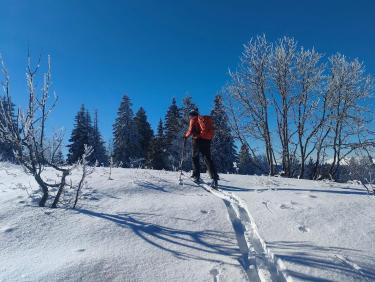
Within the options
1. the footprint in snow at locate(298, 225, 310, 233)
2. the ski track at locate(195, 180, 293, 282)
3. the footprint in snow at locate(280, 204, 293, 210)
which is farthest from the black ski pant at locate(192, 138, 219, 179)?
the footprint in snow at locate(298, 225, 310, 233)

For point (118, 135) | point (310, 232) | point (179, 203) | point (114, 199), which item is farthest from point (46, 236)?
point (118, 135)

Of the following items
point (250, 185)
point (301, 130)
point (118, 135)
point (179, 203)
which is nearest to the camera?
point (179, 203)

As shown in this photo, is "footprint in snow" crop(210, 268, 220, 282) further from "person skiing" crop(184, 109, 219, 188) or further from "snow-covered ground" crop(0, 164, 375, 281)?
"person skiing" crop(184, 109, 219, 188)

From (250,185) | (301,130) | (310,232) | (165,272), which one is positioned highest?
(301,130)

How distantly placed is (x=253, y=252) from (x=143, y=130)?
45128 mm

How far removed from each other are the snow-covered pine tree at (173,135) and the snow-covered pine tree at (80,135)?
10182mm

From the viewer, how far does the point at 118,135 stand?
4519 centimetres

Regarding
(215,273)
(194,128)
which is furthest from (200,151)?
(215,273)

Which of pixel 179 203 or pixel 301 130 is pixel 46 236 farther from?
pixel 301 130

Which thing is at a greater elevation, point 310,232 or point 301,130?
point 301,130

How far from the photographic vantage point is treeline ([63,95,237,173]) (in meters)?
36.7

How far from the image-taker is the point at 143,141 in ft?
157

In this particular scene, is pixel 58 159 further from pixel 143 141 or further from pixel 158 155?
pixel 143 141

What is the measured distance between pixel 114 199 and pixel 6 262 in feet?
9.19
